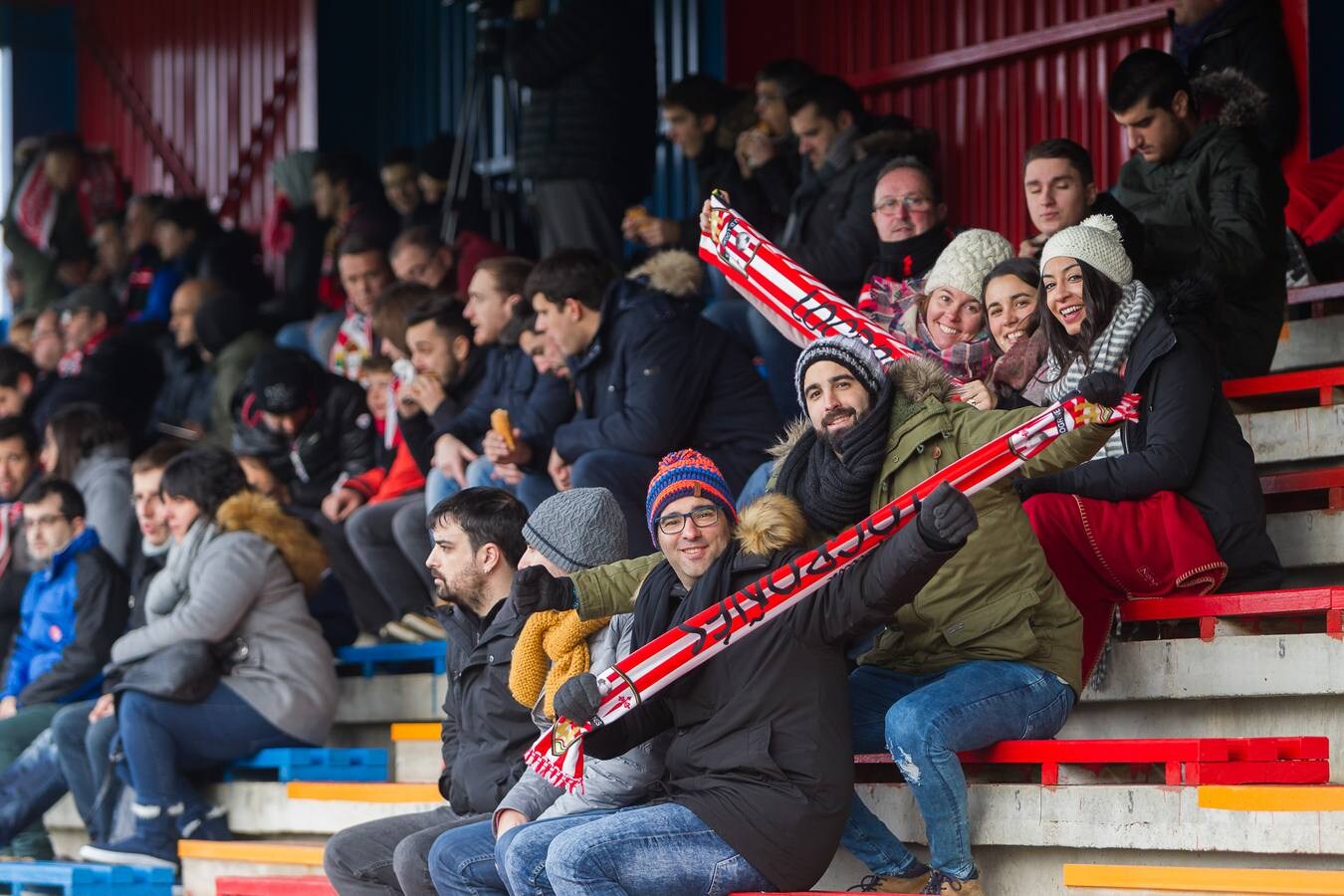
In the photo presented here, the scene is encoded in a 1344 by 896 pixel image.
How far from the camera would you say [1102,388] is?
3.68 m

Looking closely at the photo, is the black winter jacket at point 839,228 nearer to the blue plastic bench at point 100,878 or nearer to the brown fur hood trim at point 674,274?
the brown fur hood trim at point 674,274

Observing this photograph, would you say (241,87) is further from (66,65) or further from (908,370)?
(908,370)

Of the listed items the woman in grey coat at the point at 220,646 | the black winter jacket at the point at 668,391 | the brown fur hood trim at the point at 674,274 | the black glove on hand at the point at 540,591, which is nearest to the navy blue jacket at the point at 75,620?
the woman in grey coat at the point at 220,646

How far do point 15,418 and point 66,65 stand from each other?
5939 millimetres

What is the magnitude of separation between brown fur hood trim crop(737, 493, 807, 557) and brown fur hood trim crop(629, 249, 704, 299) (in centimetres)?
219

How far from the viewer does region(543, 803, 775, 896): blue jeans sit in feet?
12.4

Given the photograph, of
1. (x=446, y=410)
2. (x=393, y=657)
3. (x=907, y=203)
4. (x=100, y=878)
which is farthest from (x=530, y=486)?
(x=100, y=878)

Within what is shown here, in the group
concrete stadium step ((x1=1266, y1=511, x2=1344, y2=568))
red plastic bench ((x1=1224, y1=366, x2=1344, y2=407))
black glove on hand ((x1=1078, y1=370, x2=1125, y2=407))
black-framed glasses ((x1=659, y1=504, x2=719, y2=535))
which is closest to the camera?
black glove on hand ((x1=1078, y1=370, x2=1125, y2=407))

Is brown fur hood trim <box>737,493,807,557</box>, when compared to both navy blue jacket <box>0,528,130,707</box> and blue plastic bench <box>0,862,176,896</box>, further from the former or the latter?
navy blue jacket <box>0,528,130,707</box>

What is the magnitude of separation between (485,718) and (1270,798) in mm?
1826

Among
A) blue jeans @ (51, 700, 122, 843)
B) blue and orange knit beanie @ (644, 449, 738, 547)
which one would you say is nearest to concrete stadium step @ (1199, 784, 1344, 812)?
blue and orange knit beanie @ (644, 449, 738, 547)

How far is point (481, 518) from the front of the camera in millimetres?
4766

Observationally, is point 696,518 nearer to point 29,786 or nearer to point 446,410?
point 446,410

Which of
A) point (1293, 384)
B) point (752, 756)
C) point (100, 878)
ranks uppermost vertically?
point (1293, 384)
